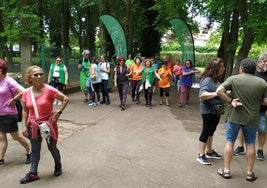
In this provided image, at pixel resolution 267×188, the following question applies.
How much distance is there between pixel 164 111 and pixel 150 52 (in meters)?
18.7

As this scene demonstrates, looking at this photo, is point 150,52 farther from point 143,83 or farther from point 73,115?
point 73,115

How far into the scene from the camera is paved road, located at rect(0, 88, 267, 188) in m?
5.54

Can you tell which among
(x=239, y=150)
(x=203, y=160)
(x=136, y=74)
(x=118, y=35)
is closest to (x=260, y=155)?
(x=239, y=150)

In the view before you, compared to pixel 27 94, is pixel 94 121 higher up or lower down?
lower down

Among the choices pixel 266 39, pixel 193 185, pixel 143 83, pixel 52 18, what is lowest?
pixel 193 185

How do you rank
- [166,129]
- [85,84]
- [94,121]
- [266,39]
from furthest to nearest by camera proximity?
1. [85,84]
2. [266,39]
3. [94,121]
4. [166,129]

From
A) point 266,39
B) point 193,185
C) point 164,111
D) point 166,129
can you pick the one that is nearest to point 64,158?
Answer: point 193,185

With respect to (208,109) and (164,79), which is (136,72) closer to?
(164,79)

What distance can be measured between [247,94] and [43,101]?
2.87 meters

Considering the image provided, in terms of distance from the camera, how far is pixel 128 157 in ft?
22.3

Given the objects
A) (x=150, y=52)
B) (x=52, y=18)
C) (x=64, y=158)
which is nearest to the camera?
(x=64, y=158)

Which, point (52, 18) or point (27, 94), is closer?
point (27, 94)

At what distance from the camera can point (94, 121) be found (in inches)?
406

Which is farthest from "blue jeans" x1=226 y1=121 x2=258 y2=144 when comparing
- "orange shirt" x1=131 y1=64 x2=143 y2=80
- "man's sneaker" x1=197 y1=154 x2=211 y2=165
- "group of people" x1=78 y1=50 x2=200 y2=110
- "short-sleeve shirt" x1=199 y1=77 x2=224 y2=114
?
"orange shirt" x1=131 y1=64 x2=143 y2=80
